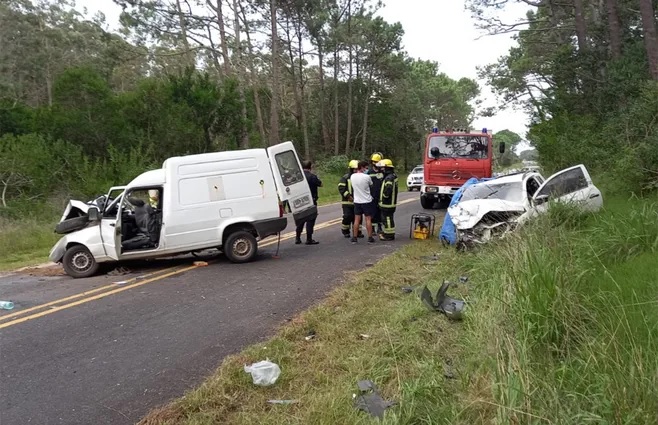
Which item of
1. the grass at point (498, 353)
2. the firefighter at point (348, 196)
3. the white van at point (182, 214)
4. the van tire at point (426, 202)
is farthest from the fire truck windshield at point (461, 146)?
the grass at point (498, 353)

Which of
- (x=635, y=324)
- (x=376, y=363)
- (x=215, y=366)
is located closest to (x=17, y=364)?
(x=215, y=366)

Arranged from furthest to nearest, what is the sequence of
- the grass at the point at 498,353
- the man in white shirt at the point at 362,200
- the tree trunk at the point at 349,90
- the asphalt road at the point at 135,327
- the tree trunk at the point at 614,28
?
1. the tree trunk at the point at 349,90
2. the tree trunk at the point at 614,28
3. the man in white shirt at the point at 362,200
4. the asphalt road at the point at 135,327
5. the grass at the point at 498,353

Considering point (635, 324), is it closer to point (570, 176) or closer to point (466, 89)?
point (570, 176)

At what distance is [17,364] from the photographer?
454 centimetres

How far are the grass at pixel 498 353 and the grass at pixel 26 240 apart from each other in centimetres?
801

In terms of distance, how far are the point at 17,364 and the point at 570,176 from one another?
9.09 meters

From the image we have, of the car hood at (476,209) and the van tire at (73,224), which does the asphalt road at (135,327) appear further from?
the car hood at (476,209)

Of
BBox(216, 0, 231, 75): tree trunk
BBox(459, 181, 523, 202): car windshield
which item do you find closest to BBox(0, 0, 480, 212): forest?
BBox(216, 0, 231, 75): tree trunk

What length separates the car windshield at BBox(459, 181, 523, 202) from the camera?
357 inches

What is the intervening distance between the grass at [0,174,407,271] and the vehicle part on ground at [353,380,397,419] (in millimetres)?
8850

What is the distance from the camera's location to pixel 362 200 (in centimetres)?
1032

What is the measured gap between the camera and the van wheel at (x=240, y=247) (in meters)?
8.83

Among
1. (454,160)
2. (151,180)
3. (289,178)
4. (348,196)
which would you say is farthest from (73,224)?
(454,160)

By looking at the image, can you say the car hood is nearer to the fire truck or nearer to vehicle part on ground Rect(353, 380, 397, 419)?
vehicle part on ground Rect(353, 380, 397, 419)
